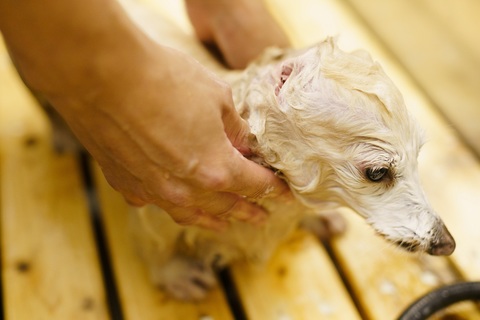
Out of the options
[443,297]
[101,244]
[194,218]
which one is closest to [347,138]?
[194,218]

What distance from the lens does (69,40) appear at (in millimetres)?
597

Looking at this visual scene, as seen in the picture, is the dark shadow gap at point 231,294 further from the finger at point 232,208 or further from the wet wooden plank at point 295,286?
the finger at point 232,208

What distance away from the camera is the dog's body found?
695mm

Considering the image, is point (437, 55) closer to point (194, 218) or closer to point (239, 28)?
point (239, 28)

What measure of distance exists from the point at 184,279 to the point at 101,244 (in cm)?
23

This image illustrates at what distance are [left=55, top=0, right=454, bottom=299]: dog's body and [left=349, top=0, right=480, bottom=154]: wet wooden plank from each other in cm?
59

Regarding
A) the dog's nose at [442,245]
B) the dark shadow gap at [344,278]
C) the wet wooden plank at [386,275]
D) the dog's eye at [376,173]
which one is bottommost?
the dark shadow gap at [344,278]

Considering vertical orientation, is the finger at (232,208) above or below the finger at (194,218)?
above

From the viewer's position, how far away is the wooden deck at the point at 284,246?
1035 mm

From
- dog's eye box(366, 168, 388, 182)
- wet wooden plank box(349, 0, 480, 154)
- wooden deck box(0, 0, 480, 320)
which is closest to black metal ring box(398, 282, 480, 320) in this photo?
wooden deck box(0, 0, 480, 320)

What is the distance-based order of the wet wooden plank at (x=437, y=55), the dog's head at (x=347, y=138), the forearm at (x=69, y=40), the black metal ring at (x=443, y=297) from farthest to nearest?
1. the wet wooden plank at (x=437, y=55)
2. the black metal ring at (x=443, y=297)
3. the dog's head at (x=347, y=138)
4. the forearm at (x=69, y=40)

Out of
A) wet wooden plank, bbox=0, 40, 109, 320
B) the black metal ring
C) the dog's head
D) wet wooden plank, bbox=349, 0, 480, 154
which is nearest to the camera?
the dog's head

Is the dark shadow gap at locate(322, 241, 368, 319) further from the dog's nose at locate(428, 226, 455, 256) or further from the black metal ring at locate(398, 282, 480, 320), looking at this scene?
the dog's nose at locate(428, 226, 455, 256)

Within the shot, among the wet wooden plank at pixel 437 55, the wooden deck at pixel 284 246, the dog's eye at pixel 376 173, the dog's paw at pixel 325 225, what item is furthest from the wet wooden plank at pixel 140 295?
the wet wooden plank at pixel 437 55
